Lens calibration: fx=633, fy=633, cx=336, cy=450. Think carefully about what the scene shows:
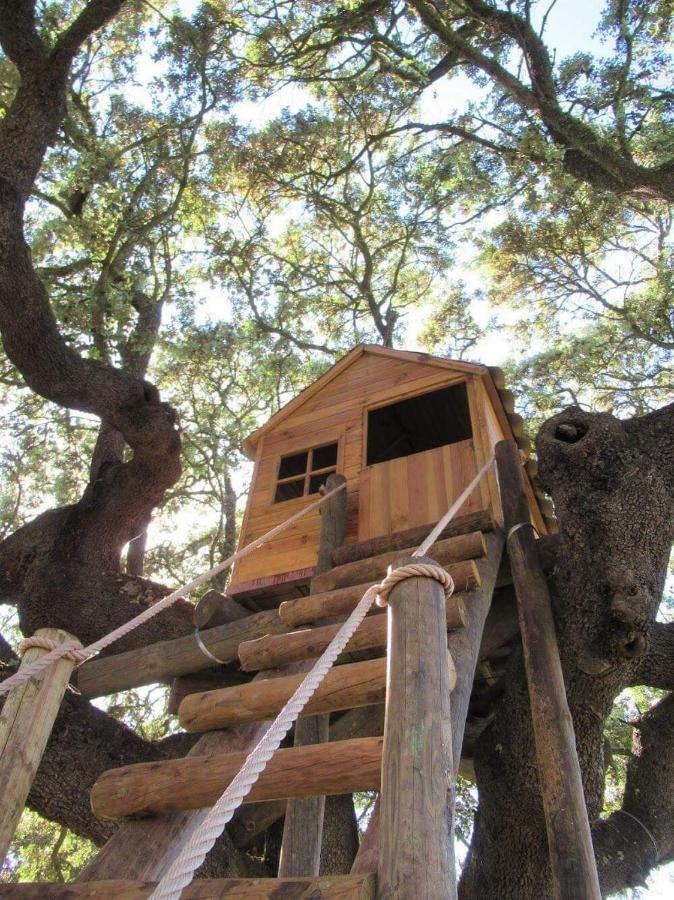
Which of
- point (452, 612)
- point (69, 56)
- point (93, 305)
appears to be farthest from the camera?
point (93, 305)

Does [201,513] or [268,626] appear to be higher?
[201,513]

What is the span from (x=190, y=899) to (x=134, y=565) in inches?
312

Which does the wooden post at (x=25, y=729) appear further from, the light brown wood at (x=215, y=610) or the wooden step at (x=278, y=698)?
the light brown wood at (x=215, y=610)

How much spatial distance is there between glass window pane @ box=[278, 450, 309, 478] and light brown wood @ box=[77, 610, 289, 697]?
89.7 inches

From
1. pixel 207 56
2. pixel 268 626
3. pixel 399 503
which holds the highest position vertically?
pixel 207 56

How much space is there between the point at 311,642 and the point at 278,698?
2.02ft

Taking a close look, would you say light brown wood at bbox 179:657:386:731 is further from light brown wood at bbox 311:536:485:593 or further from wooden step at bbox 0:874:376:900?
light brown wood at bbox 311:536:485:593

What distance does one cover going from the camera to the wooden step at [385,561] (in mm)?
4254

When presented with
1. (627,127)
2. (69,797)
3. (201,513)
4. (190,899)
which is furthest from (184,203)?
(190,899)

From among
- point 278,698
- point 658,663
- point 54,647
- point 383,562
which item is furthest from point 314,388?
point 54,647

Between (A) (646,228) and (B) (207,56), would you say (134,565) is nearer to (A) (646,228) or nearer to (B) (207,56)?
(B) (207,56)

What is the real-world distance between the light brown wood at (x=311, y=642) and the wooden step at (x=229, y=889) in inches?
56.2

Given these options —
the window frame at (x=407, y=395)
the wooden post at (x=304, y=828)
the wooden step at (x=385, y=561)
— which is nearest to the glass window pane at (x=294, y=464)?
the window frame at (x=407, y=395)

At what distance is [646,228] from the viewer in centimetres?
1316
